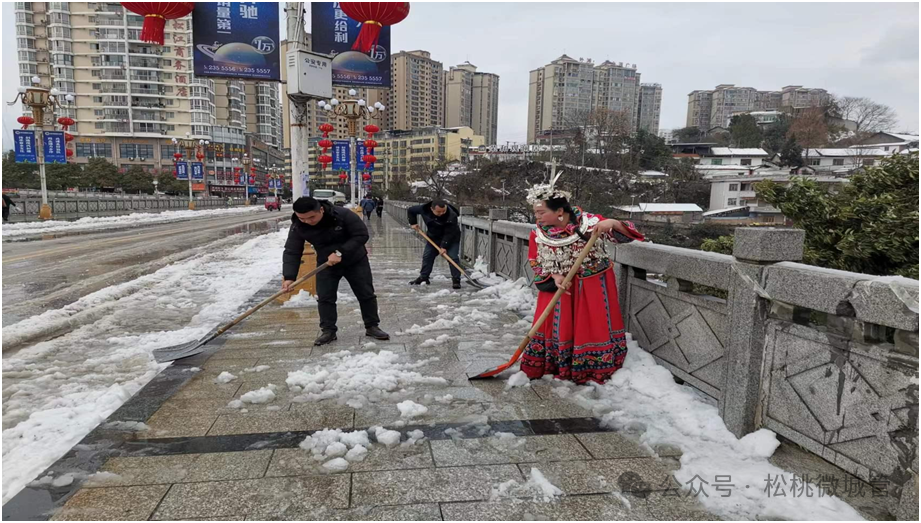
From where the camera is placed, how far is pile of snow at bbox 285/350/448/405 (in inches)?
149

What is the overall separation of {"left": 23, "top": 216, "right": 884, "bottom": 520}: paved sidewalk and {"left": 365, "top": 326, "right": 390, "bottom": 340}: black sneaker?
1.60 feet

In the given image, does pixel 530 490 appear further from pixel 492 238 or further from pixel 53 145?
pixel 53 145

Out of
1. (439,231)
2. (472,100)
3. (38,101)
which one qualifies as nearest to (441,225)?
(439,231)

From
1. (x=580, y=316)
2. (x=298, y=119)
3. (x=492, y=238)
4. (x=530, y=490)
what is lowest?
(x=530, y=490)

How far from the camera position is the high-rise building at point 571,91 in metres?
45.5

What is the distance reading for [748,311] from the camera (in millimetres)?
2918

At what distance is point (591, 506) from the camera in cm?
245

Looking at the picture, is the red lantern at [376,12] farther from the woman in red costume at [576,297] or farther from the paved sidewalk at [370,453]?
the paved sidewalk at [370,453]

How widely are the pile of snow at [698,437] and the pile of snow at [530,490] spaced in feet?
2.22

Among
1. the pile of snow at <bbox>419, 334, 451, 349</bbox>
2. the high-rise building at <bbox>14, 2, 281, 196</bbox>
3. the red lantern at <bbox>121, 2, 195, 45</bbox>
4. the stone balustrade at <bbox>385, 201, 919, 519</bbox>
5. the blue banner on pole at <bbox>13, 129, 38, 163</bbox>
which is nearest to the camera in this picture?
the stone balustrade at <bbox>385, 201, 919, 519</bbox>

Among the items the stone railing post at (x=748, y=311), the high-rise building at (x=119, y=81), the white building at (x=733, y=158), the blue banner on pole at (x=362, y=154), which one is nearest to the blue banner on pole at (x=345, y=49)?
the stone railing post at (x=748, y=311)

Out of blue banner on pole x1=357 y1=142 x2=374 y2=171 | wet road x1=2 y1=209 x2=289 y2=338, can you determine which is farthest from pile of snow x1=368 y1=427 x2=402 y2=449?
blue banner on pole x1=357 y1=142 x2=374 y2=171

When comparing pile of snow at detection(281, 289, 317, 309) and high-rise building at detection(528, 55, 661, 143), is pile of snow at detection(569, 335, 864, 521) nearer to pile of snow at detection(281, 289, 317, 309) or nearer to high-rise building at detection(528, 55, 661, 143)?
pile of snow at detection(281, 289, 317, 309)

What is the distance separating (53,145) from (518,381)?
26689mm
